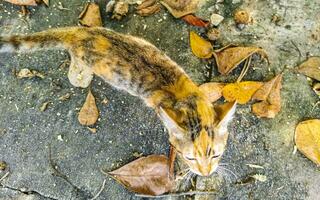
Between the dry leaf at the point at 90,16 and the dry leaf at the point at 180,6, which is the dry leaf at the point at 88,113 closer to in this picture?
the dry leaf at the point at 90,16

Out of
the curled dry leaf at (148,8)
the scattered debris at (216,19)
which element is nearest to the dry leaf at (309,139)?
the scattered debris at (216,19)

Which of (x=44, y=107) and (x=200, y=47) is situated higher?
(x=200, y=47)

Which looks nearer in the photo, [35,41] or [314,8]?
→ [35,41]

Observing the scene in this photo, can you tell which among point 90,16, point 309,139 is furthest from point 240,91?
point 90,16

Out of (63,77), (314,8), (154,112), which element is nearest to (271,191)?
(154,112)

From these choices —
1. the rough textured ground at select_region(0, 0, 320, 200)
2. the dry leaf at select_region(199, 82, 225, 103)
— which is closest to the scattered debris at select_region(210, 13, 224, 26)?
the rough textured ground at select_region(0, 0, 320, 200)

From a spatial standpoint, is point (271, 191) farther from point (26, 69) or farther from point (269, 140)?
point (26, 69)

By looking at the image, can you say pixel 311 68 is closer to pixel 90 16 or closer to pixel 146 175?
pixel 146 175
